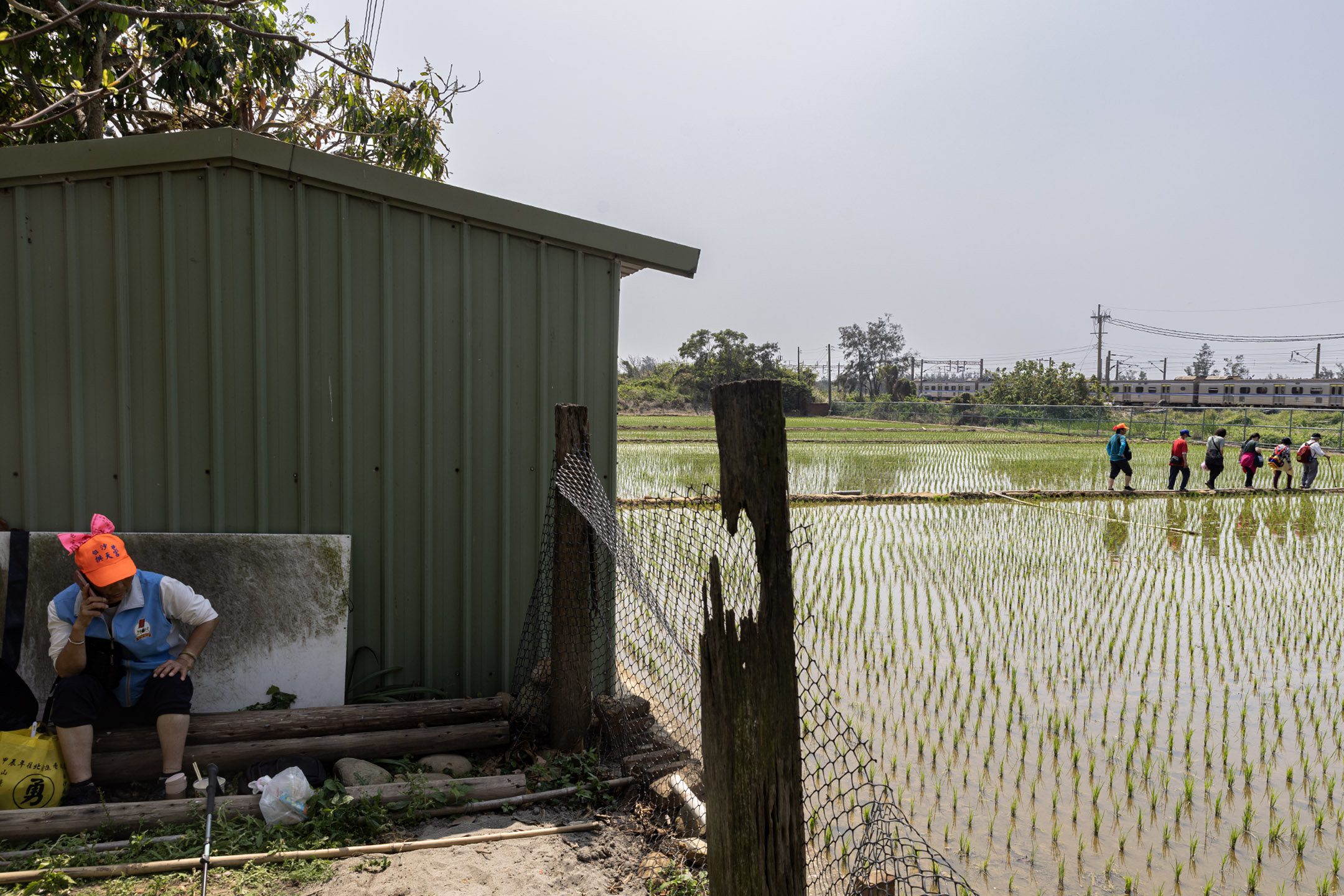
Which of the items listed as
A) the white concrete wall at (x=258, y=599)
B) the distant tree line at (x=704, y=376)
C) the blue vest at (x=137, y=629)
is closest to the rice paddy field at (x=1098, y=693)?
the white concrete wall at (x=258, y=599)

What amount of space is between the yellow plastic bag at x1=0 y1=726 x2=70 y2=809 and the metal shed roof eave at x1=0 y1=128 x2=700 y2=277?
124 inches

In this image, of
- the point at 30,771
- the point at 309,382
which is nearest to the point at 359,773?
the point at 30,771

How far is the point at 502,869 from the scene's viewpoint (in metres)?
3.40

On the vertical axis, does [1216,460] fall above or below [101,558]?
below

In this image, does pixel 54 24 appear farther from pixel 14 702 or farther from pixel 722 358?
pixel 722 358

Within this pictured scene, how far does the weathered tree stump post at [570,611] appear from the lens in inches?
179

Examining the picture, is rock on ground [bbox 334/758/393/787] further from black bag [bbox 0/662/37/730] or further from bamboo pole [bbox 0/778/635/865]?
black bag [bbox 0/662/37/730]

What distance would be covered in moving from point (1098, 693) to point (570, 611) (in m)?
4.40

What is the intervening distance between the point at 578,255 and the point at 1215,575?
986cm

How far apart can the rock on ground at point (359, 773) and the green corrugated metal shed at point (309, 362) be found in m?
0.93

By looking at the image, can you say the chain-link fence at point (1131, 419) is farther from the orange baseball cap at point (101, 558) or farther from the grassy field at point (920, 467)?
the orange baseball cap at point (101, 558)

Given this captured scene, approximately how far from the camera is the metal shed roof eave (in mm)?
4676

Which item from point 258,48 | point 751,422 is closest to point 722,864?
point 751,422

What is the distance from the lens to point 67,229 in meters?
4.74
